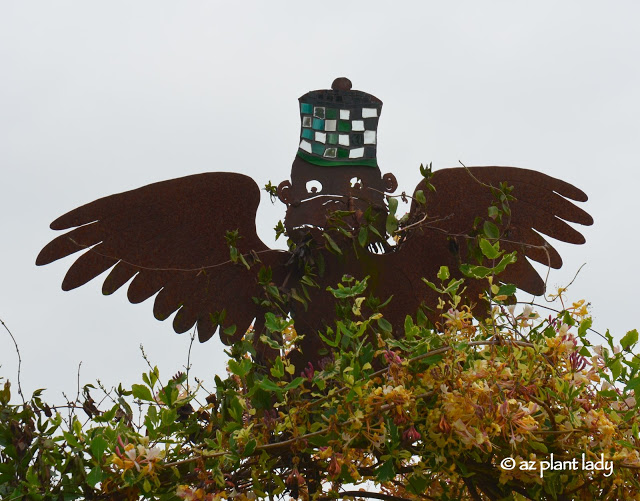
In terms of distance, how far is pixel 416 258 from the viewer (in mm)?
2195

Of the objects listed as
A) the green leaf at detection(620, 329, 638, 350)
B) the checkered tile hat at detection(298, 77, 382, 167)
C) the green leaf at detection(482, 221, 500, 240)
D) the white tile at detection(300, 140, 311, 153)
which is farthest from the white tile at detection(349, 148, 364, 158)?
the green leaf at detection(620, 329, 638, 350)

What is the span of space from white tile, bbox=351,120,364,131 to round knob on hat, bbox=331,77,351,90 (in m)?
0.10

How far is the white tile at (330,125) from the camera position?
7.30 feet

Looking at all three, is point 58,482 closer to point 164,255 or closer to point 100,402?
point 100,402

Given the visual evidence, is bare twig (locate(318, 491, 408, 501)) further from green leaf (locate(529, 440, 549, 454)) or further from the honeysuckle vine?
green leaf (locate(529, 440, 549, 454))

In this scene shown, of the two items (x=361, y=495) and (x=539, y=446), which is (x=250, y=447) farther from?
(x=539, y=446)

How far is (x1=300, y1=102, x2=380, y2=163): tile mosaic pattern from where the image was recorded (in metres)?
2.22

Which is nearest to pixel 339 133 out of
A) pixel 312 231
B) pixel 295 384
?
pixel 312 231

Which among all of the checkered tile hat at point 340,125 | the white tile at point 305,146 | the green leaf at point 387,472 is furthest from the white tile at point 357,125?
the green leaf at point 387,472

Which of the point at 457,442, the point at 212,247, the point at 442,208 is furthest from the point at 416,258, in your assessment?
the point at 457,442

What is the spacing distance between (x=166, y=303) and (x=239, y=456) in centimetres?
80

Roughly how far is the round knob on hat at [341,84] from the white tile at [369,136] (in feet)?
0.44

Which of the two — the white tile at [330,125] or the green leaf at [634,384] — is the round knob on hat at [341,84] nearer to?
the white tile at [330,125]

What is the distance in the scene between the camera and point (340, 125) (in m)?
2.23
